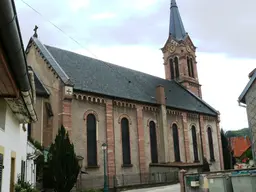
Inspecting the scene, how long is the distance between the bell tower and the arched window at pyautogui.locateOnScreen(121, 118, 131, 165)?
1873 centimetres

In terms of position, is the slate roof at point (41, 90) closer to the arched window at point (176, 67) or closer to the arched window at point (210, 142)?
the arched window at point (210, 142)

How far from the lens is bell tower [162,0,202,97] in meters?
45.8

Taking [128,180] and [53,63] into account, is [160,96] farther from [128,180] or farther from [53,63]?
[53,63]

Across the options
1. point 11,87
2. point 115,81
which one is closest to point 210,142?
point 115,81

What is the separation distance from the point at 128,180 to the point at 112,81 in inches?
408

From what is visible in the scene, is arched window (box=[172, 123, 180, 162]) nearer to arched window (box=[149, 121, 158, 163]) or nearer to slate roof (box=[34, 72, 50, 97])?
arched window (box=[149, 121, 158, 163])

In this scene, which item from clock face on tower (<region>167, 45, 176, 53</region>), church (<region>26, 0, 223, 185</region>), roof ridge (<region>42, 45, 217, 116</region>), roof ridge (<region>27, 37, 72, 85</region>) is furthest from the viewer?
clock face on tower (<region>167, 45, 176, 53</region>)

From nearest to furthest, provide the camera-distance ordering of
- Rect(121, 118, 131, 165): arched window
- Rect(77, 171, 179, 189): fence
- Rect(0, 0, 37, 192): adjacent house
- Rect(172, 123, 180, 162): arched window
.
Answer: Rect(0, 0, 37, 192): adjacent house < Rect(77, 171, 179, 189): fence < Rect(121, 118, 131, 165): arched window < Rect(172, 123, 180, 162): arched window

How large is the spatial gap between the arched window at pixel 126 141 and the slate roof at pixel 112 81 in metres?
2.55

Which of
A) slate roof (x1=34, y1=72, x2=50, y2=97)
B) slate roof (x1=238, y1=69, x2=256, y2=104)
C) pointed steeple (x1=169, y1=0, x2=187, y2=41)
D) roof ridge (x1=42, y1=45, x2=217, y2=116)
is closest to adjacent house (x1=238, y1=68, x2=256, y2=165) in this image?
slate roof (x1=238, y1=69, x2=256, y2=104)

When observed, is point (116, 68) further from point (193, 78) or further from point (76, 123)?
point (193, 78)

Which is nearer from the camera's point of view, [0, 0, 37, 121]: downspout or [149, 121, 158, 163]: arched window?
[0, 0, 37, 121]: downspout

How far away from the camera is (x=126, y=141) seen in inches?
1131

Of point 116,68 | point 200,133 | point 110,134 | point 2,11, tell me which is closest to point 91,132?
point 110,134
